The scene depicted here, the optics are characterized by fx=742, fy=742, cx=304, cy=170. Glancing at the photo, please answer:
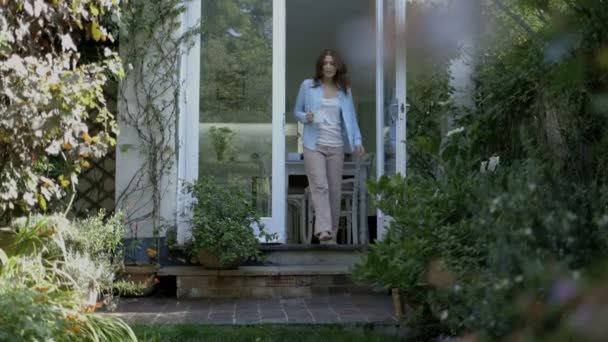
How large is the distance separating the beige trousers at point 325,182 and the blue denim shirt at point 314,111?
0.28ft

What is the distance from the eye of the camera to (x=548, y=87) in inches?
107

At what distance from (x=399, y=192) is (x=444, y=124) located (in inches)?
82.0

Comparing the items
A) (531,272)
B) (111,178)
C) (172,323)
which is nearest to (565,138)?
(531,272)

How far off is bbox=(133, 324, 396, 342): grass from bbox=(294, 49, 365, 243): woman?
1836 mm

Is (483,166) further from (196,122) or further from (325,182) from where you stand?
(196,122)

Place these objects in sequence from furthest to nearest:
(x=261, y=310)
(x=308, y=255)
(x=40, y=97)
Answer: (x=308, y=255) → (x=261, y=310) → (x=40, y=97)

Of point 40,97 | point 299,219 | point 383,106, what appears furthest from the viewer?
point 299,219

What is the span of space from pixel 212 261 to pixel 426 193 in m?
2.08

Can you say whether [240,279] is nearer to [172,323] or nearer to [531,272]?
[172,323]

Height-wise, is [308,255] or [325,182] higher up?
[325,182]

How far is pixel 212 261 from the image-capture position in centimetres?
474

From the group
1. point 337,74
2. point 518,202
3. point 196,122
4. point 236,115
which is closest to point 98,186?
point 196,122

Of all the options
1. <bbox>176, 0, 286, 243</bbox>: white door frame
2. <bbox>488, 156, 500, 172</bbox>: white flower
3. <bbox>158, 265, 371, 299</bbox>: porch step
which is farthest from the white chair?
<bbox>488, 156, 500, 172</bbox>: white flower

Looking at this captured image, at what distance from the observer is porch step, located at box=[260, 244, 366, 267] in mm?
5059
